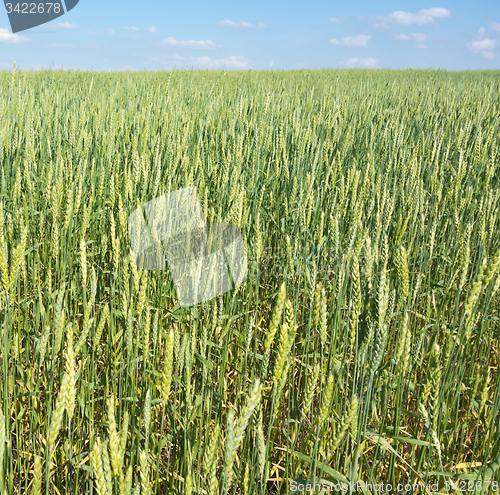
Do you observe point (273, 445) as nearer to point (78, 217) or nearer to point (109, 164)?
point (78, 217)

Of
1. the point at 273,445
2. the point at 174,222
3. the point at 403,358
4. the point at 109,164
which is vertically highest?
the point at 109,164

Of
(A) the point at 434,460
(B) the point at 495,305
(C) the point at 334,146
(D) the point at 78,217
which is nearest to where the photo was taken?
(A) the point at 434,460

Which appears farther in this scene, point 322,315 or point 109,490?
point 322,315

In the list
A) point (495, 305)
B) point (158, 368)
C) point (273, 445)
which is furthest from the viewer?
point (495, 305)

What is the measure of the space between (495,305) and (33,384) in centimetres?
156

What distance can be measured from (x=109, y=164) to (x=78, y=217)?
0.94 ft

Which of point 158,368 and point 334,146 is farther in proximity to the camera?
point 334,146

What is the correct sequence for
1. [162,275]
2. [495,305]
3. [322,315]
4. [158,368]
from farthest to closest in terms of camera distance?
[495,305] → [162,275] → [158,368] → [322,315]

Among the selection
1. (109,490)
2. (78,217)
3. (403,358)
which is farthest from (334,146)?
(109,490)

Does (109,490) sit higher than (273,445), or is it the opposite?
(109,490)

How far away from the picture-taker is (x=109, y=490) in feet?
1.46

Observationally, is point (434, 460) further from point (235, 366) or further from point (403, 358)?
point (235, 366)

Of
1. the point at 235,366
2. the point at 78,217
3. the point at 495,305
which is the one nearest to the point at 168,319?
the point at 235,366

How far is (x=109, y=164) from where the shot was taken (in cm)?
179
